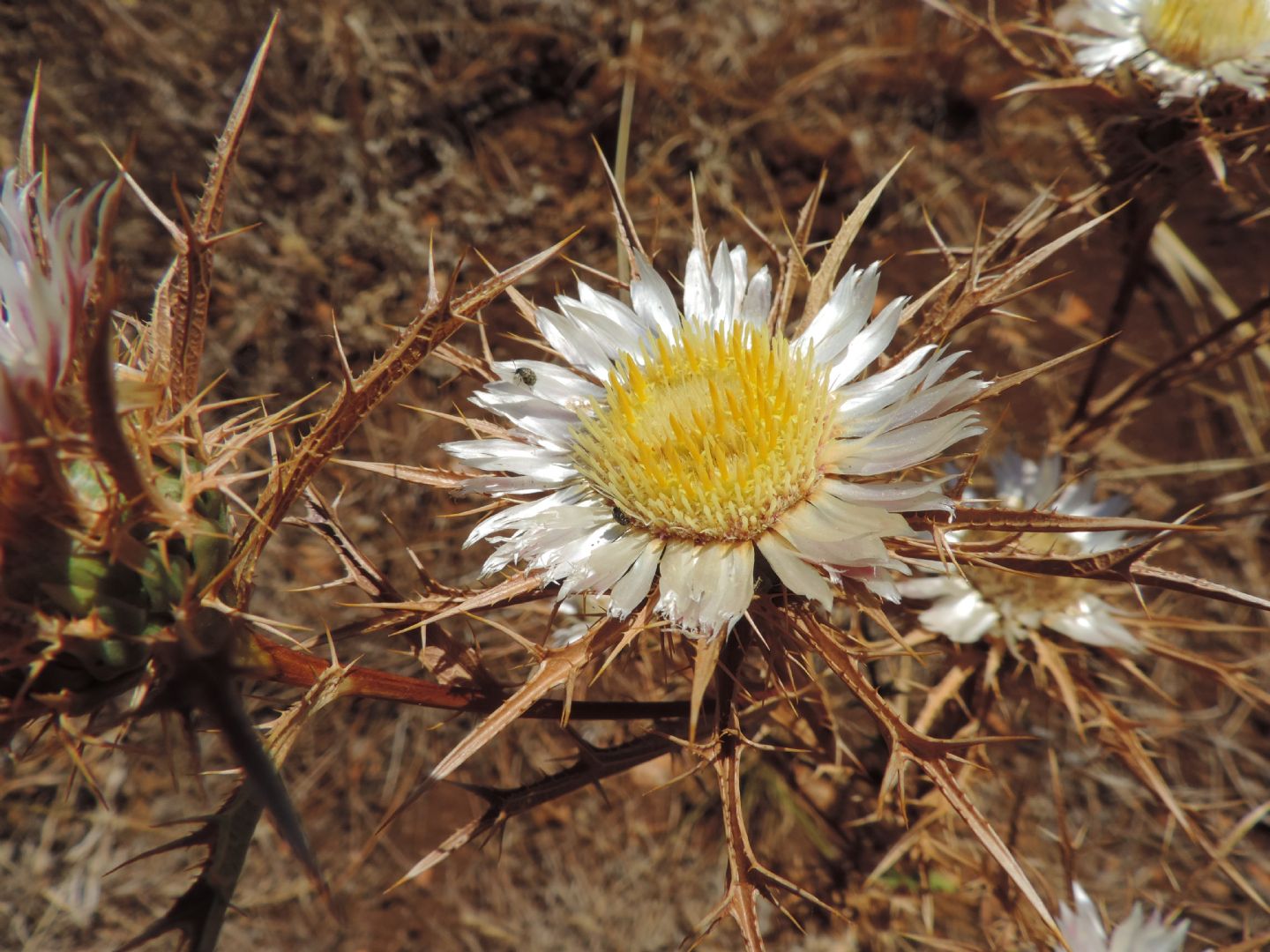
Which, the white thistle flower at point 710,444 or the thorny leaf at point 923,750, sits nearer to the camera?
the thorny leaf at point 923,750

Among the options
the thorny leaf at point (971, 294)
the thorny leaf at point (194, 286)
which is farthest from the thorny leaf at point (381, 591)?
the thorny leaf at point (971, 294)

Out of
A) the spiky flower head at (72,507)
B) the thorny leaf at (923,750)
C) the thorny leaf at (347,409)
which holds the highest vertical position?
the spiky flower head at (72,507)

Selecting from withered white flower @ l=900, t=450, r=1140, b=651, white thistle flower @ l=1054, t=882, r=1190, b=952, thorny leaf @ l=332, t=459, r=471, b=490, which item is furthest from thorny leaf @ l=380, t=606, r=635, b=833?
white thistle flower @ l=1054, t=882, r=1190, b=952

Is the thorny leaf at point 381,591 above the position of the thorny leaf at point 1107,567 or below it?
above

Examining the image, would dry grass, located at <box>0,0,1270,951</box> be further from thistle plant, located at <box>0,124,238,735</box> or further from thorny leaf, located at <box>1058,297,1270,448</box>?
thistle plant, located at <box>0,124,238,735</box>

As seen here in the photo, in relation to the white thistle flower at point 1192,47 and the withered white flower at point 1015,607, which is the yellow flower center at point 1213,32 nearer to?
the white thistle flower at point 1192,47

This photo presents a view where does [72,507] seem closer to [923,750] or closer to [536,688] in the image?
[536,688]

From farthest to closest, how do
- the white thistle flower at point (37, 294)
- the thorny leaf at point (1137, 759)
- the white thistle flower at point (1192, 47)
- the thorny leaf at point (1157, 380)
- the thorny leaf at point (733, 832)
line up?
the thorny leaf at point (1157, 380), the white thistle flower at point (1192, 47), the thorny leaf at point (1137, 759), the thorny leaf at point (733, 832), the white thistle flower at point (37, 294)
